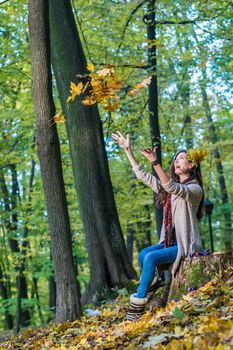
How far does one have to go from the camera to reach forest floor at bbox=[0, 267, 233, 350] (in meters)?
3.43

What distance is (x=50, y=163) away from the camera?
641 cm

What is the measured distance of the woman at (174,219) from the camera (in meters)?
5.46

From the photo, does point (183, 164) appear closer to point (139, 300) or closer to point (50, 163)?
point (139, 300)

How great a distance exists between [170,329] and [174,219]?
5.91 feet

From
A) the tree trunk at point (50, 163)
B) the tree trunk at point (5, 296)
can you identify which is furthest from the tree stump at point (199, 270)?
the tree trunk at point (5, 296)

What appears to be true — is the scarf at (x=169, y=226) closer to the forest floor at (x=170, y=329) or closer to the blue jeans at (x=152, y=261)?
the blue jeans at (x=152, y=261)

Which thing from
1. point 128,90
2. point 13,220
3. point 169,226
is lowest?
point 169,226

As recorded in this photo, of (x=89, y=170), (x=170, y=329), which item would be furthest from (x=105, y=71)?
(x=89, y=170)

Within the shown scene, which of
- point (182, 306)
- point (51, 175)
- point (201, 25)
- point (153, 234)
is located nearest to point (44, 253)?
point (153, 234)

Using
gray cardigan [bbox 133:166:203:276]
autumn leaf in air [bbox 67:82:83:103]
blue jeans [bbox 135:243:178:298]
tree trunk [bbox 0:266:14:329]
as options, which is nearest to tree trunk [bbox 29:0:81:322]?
autumn leaf in air [bbox 67:82:83:103]

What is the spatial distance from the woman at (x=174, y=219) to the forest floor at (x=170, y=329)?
32cm

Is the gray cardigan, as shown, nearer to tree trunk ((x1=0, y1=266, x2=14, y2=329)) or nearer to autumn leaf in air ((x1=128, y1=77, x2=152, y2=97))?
autumn leaf in air ((x1=128, y1=77, x2=152, y2=97))

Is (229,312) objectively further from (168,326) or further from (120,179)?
(120,179)

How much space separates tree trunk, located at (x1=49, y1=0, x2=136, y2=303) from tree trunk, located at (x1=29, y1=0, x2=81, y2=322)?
106 inches
